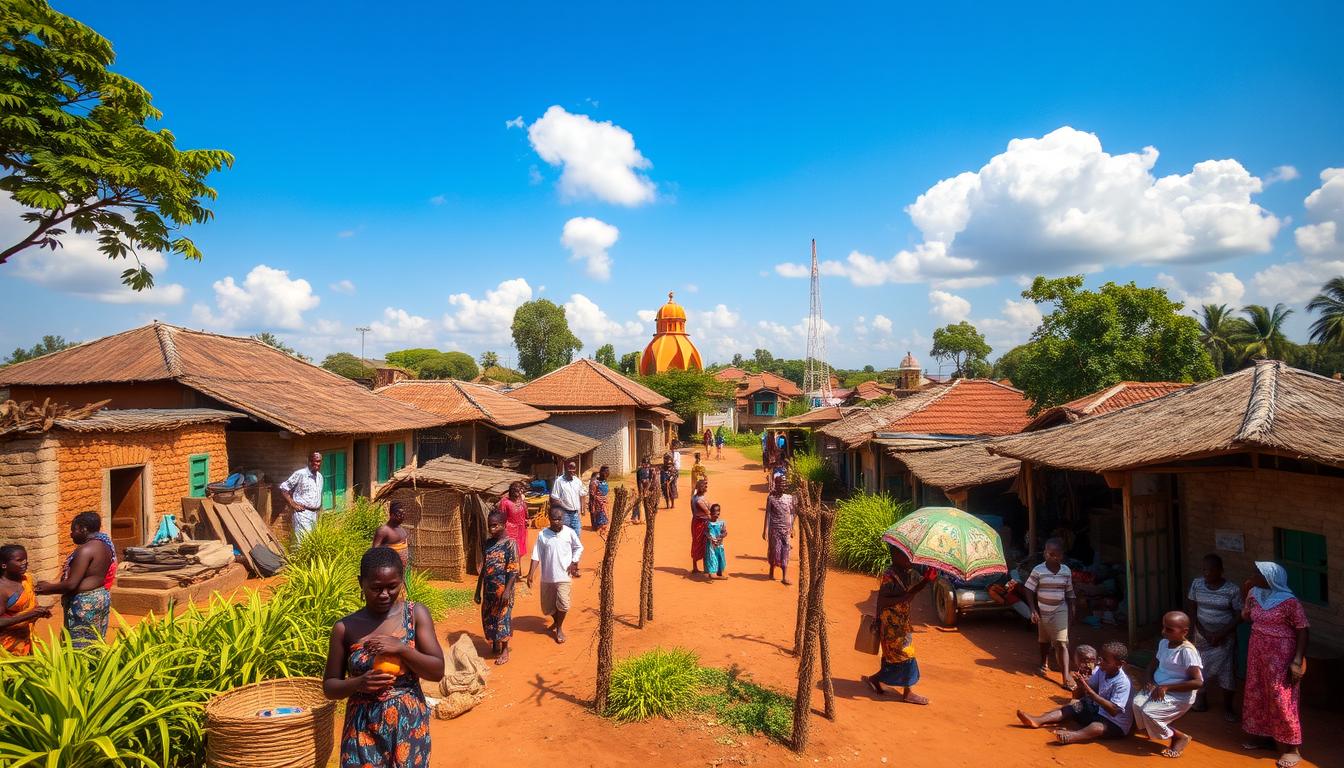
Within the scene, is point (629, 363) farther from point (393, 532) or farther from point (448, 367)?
point (393, 532)

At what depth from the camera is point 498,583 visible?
761 centimetres

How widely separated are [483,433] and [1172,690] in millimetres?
18648

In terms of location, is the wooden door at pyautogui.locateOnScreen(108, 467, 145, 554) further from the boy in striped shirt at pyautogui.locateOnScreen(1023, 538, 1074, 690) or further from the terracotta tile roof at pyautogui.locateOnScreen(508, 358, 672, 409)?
the terracotta tile roof at pyautogui.locateOnScreen(508, 358, 672, 409)

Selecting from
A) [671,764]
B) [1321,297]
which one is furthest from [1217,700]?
[1321,297]

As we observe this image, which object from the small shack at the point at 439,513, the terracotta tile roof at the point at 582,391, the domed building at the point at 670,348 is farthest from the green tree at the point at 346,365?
the small shack at the point at 439,513

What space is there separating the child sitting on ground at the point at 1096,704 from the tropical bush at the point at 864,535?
212 inches

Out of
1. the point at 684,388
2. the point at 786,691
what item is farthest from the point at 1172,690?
the point at 684,388

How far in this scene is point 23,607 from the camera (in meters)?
5.32

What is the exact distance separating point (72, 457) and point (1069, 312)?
20.6 metres

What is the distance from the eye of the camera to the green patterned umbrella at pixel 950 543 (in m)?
7.26

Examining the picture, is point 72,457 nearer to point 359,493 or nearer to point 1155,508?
point 359,493

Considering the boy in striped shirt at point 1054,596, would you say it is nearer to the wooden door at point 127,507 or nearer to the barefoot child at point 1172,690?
the barefoot child at point 1172,690

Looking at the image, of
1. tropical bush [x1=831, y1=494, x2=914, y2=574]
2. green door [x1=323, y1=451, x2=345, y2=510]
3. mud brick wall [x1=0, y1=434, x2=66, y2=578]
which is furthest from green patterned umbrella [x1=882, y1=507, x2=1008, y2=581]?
green door [x1=323, y1=451, x2=345, y2=510]

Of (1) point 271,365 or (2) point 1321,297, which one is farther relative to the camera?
(2) point 1321,297
